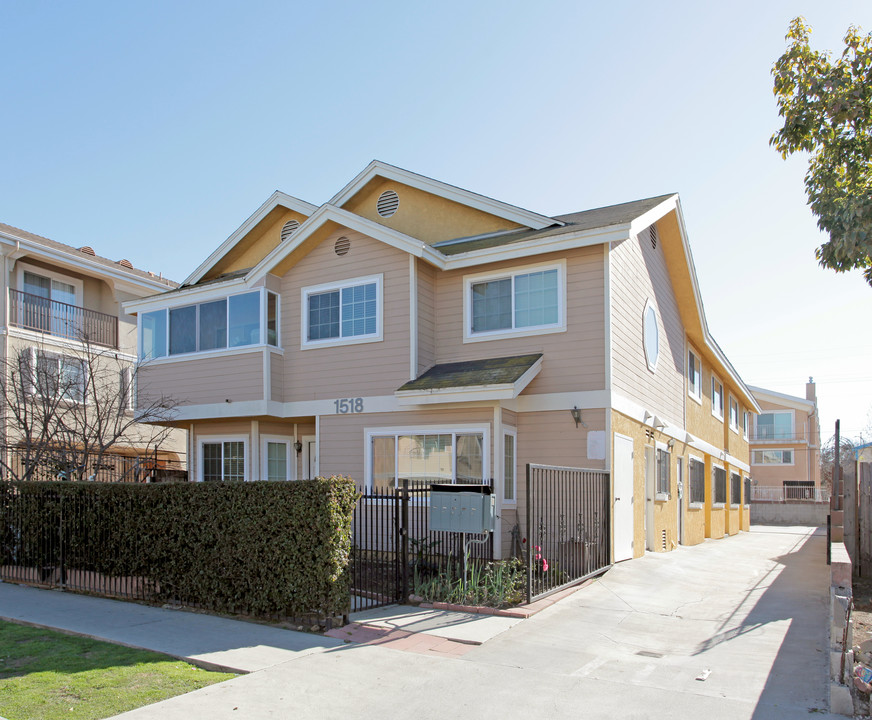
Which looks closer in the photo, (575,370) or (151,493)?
(151,493)

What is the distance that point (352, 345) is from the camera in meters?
15.0

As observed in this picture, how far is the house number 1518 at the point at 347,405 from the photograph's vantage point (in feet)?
48.4

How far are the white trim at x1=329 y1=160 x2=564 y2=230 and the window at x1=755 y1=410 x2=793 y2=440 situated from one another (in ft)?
149

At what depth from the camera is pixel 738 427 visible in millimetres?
30719

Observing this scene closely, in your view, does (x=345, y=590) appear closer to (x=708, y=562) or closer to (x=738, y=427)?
(x=708, y=562)

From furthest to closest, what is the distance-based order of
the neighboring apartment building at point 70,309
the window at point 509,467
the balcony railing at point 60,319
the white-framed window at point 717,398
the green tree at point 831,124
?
the white-framed window at point 717,398 → the balcony railing at point 60,319 → the neighboring apartment building at point 70,309 → the window at point 509,467 → the green tree at point 831,124

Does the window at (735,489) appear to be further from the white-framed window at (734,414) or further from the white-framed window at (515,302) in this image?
the white-framed window at (515,302)

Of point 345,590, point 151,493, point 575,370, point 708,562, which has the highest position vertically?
point 575,370

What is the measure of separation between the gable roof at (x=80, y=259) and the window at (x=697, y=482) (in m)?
18.5

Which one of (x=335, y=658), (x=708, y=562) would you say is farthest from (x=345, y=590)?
(x=708, y=562)

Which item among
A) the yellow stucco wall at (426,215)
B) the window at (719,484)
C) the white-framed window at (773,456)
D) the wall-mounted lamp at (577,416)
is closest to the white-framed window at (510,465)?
the wall-mounted lamp at (577,416)

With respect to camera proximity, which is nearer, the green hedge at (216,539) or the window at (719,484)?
the green hedge at (216,539)

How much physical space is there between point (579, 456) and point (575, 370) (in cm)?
149

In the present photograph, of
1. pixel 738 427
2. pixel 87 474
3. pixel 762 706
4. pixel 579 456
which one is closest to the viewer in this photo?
pixel 762 706
